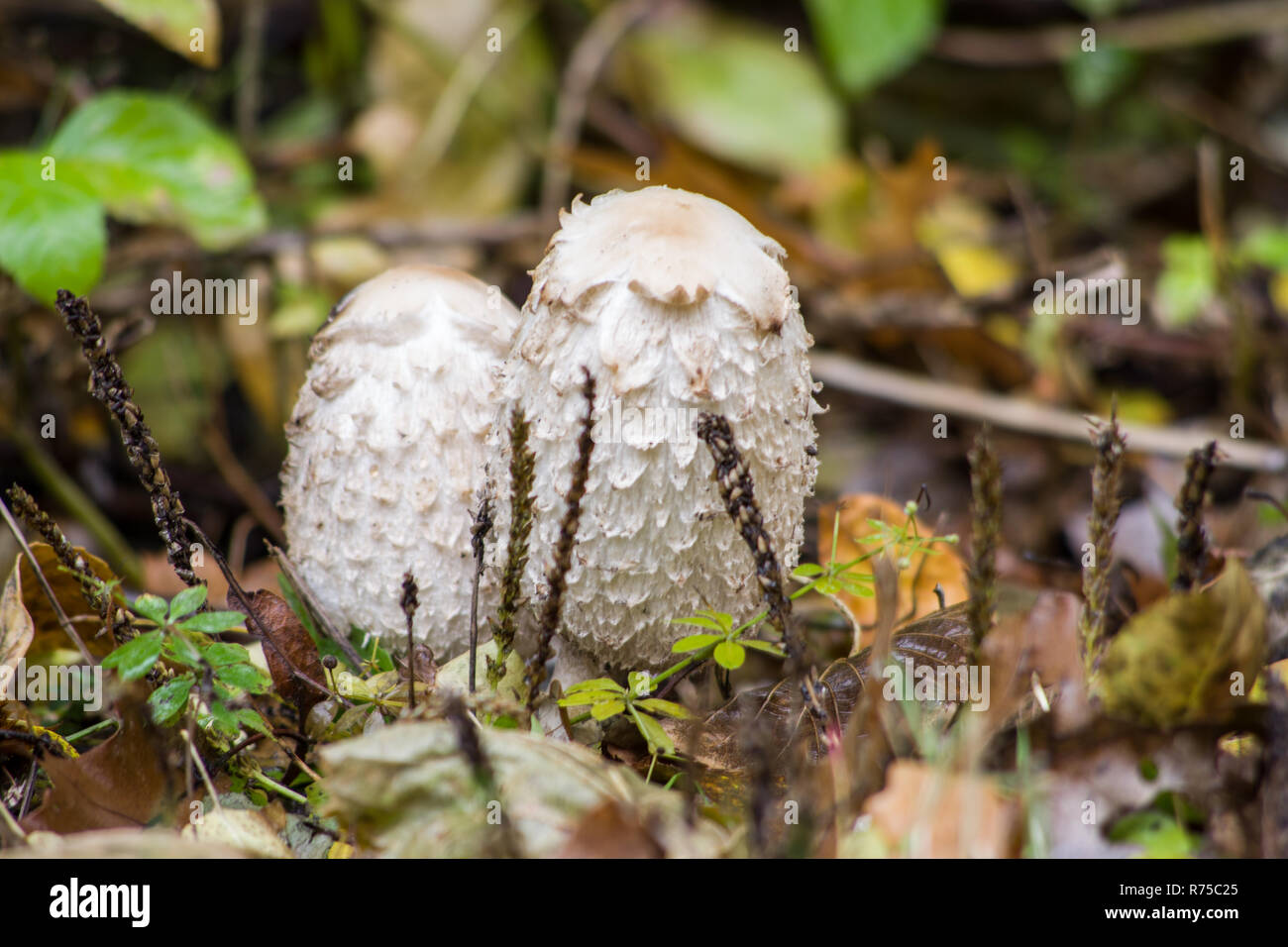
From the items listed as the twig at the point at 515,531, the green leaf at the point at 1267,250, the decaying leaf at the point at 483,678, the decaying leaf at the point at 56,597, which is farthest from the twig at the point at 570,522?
the green leaf at the point at 1267,250

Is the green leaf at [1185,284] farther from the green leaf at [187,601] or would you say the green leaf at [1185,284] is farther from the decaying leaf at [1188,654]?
the green leaf at [187,601]

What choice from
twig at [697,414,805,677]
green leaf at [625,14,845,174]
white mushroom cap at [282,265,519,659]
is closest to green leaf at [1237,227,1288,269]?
green leaf at [625,14,845,174]

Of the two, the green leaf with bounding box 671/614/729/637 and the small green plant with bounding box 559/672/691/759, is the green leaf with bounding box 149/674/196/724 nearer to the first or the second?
the small green plant with bounding box 559/672/691/759

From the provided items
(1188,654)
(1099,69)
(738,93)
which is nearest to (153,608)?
(1188,654)

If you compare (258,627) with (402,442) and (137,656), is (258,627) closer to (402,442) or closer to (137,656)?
(137,656)

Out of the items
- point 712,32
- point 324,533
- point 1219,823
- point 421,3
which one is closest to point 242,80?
point 421,3

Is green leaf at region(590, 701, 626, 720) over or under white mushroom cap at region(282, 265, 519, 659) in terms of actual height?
under
